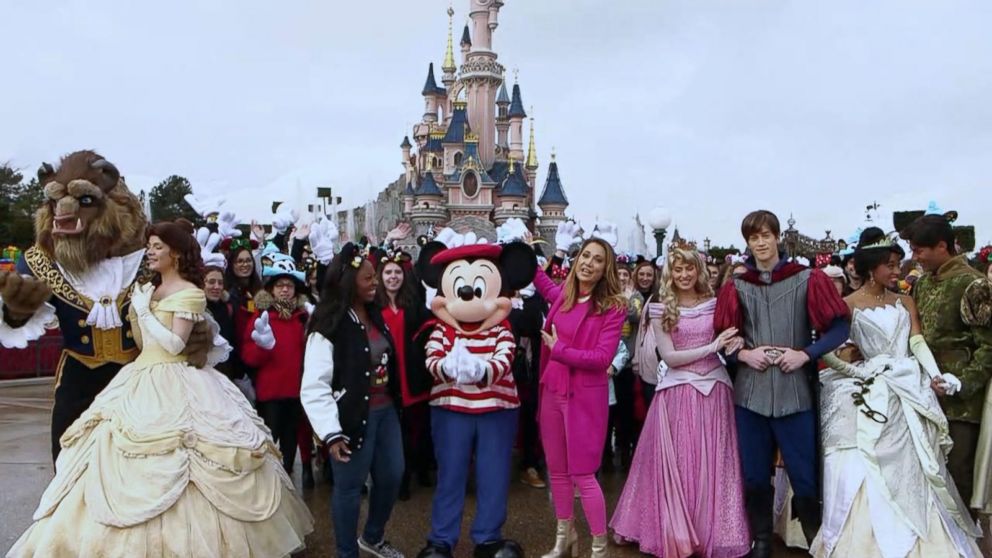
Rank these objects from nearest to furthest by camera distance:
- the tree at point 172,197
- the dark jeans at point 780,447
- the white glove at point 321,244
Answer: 1. the dark jeans at point 780,447
2. the white glove at point 321,244
3. the tree at point 172,197

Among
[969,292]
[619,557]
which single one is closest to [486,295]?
[619,557]

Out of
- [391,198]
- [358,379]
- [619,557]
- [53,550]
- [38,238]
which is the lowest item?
[619,557]

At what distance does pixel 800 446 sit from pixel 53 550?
372cm

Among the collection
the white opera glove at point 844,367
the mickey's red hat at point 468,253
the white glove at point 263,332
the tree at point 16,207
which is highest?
the tree at point 16,207

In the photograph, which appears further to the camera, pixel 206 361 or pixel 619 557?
pixel 619 557

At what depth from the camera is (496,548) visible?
3998mm

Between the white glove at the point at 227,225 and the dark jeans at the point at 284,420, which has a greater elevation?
the white glove at the point at 227,225

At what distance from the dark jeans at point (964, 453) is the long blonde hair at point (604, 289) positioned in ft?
7.39

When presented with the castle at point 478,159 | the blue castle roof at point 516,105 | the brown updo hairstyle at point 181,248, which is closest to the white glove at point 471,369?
the brown updo hairstyle at point 181,248

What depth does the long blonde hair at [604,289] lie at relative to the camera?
411 centimetres

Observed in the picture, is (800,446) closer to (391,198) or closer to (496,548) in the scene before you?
(496,548)

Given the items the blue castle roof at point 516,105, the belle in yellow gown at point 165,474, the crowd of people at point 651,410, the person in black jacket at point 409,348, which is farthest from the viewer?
the blue castle roof at point 516,105

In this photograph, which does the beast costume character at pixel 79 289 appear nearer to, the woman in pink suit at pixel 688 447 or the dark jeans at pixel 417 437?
the dark jeans at pixel 417 437

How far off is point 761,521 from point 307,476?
341 centimetres
